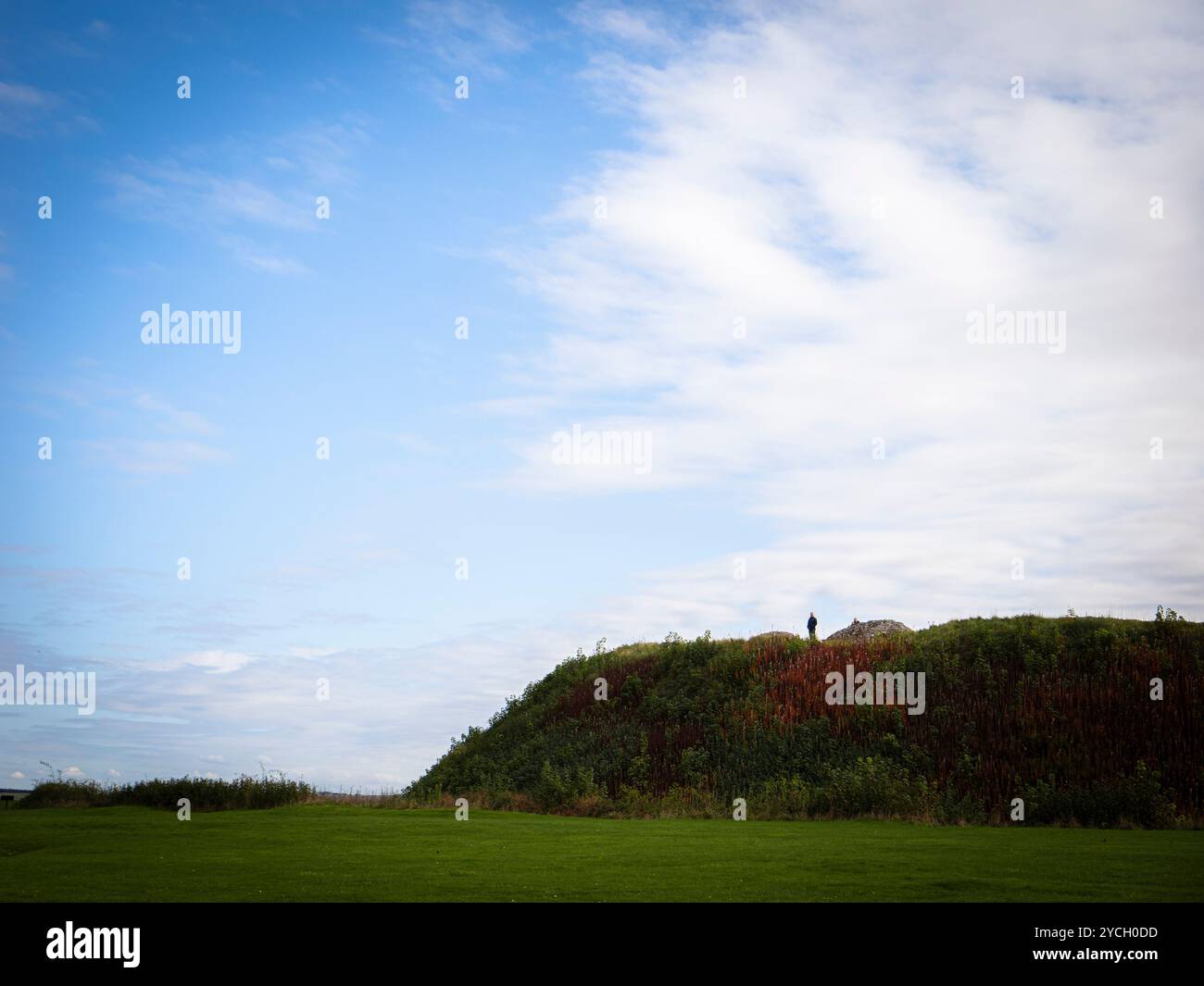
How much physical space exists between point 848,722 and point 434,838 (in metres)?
23.7

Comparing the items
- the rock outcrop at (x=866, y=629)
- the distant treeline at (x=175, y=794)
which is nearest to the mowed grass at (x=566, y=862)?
the distant treeline at (x=175, y=794)

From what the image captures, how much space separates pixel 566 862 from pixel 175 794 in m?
20.3

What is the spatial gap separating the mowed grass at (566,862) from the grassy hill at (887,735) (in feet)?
22.6

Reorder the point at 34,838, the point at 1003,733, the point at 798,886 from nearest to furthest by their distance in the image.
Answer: the point at 798,886
the point at 34,838
the point at 1003,733

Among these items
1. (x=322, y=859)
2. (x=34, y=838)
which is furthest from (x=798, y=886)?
(x=34, y=838)

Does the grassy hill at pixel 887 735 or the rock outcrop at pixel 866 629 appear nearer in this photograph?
the grassy hill at pixel 887 735

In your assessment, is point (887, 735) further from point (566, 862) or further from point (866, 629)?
point (566, 862)

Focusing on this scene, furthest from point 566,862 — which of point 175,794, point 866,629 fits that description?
point 866,629

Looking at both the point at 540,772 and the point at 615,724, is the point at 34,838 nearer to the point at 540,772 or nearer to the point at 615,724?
the point at 540,772

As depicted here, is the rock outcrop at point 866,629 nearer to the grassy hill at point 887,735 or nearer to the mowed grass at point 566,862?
the grassy hill at point 887,735

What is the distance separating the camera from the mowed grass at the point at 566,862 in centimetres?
1495
